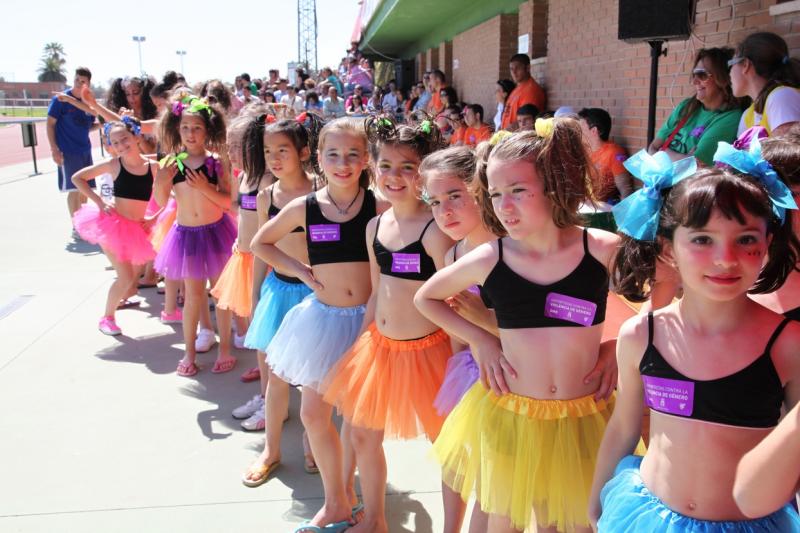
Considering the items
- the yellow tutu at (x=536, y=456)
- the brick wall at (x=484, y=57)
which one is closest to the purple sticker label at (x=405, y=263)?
the yellow tutu at (x=536, y=456)

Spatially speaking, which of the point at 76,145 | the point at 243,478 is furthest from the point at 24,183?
the point at 243,478

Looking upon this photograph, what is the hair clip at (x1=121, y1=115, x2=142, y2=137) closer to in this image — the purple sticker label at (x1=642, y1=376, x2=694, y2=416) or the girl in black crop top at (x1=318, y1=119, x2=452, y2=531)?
the girl in black crop top at (x1=318, y1=119, x2=452, y2=531)

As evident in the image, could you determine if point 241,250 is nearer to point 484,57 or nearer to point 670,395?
point 670,395

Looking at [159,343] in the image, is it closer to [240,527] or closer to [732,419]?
[240,527]

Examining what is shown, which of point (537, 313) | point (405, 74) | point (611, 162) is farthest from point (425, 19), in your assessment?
point (537, 313)

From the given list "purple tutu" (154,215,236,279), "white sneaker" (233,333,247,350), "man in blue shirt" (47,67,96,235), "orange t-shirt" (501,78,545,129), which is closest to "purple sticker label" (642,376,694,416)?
"purple tutu" (154,215,236,279)

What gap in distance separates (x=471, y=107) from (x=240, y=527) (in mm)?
7978

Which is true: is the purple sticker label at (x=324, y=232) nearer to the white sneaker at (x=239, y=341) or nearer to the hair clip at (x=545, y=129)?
the hair clip at (x=545, y=129)

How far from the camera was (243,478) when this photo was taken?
3.45 m

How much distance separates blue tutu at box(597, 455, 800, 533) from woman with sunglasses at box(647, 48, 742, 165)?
335 centimetres

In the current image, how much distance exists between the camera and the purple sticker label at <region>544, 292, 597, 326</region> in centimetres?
207

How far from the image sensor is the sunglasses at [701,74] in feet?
15.4

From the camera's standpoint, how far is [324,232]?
3.12 m

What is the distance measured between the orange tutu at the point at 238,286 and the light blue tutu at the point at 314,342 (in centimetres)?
139
